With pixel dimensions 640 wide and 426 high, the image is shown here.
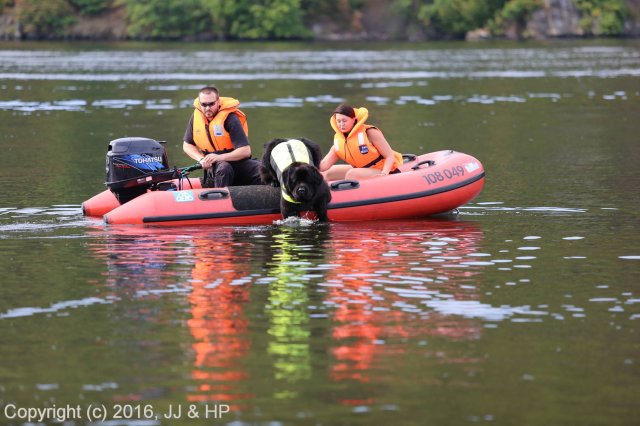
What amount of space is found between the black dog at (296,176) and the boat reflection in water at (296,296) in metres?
0.21

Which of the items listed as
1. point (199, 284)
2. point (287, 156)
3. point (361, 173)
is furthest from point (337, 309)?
point (361, 173)

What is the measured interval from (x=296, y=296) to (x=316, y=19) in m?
92.3

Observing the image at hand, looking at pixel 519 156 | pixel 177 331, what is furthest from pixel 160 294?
pixel 519 156

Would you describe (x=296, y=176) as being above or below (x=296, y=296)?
above

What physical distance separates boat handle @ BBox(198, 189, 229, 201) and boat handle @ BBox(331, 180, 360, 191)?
1019 millimetres

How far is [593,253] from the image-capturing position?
40.4 feet

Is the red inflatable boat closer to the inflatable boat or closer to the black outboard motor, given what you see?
the inflatable boat

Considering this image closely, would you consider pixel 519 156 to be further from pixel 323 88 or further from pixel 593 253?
pixel 323 88

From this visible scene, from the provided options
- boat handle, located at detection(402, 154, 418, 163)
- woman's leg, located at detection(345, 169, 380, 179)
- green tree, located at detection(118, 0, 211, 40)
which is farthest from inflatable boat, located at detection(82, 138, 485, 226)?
green tree, located at detection(118, 0, 211, 40)

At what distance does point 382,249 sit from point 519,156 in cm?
986

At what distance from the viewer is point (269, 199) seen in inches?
556

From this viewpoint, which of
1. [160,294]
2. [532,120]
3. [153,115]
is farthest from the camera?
[153,115]

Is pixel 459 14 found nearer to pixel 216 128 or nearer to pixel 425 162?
pixel 425 162

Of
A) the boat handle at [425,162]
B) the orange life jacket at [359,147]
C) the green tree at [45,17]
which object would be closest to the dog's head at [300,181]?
the orange life jacket at [359,147]
